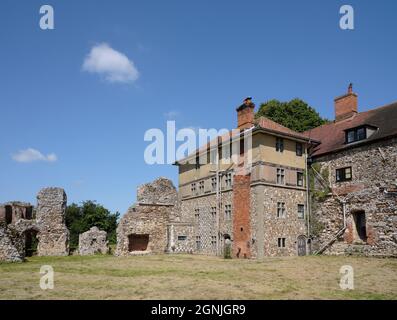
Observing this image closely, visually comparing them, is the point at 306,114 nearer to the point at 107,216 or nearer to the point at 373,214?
the point at 373,214

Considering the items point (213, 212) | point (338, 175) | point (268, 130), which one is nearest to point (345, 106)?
point (338, 175)

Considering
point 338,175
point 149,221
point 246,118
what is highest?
point 246,118

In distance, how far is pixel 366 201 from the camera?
1014 inches

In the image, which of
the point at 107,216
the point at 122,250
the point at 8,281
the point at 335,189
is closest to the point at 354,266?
the point at 335,189

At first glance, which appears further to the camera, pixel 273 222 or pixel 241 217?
pixel 241 217

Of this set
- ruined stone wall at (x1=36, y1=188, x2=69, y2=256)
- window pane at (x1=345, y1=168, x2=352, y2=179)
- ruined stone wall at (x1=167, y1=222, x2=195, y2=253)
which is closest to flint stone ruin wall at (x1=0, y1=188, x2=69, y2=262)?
ruined stone wall at (x1=36, y1=188, x2=69, y2=256)

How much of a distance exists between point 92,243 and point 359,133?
88.0ft

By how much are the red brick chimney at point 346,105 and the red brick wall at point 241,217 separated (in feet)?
41.5

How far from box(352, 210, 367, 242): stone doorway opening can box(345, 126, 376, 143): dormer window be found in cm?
569

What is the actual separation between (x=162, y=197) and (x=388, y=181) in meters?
21.3

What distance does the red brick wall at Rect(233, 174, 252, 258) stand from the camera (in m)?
26.9

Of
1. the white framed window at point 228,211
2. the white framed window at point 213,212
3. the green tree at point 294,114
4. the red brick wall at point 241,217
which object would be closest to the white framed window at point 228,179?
the red brick wall at point 241,217

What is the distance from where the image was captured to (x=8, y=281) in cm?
1440

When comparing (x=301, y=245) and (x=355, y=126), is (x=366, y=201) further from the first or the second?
(x=301, y=245)
